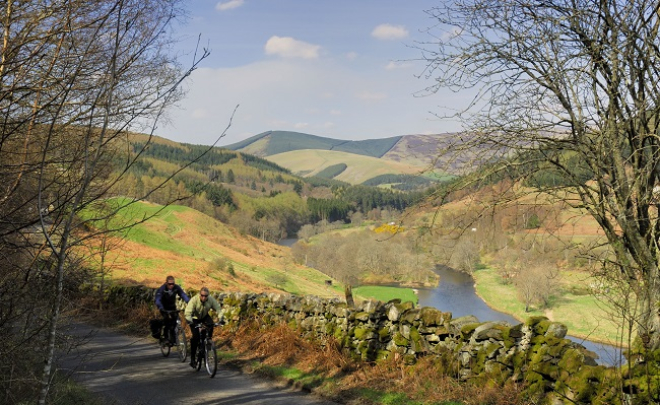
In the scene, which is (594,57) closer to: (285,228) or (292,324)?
(292,324)

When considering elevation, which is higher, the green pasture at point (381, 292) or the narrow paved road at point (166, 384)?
the narrow paved road at point (166, 384)

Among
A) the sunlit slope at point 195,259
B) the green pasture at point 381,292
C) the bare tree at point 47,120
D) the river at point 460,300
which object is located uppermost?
the bare tree at point 47,120

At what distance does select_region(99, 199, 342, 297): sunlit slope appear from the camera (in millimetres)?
26547

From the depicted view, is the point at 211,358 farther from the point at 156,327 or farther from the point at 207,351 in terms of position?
the point at 156,327

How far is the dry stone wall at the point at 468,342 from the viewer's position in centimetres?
641

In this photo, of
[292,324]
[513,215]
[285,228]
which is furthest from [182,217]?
[285,228]

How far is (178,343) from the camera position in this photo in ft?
35.9

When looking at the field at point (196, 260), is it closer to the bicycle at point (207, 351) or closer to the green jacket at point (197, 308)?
the green jacket at point (197, 308)

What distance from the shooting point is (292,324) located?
11.3m

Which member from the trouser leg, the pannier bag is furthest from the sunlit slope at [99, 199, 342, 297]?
the trouser leg

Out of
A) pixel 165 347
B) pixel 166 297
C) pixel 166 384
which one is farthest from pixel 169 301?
pixel 166 384

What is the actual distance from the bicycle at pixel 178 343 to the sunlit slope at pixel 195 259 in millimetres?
1952

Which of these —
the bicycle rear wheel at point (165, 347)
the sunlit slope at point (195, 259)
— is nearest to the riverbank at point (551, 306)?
the sunlit slope at point (195, 259)

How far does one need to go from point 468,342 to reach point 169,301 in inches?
265
